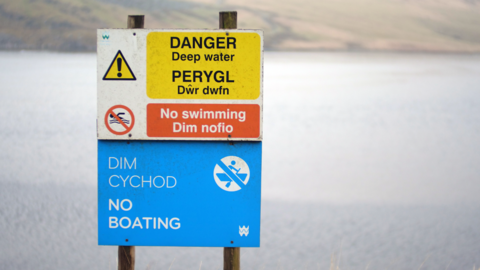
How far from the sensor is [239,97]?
255cm

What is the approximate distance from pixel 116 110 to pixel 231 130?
2.32 feet

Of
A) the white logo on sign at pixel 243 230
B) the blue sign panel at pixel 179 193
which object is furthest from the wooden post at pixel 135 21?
the white logo on sign at pixel 243 230

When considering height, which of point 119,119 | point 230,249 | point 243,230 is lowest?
point 230,249

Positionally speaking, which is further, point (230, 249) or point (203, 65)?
point (230, 249)

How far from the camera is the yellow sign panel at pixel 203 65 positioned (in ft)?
8.32

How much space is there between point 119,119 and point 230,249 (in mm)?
1075

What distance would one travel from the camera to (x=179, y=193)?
263cm

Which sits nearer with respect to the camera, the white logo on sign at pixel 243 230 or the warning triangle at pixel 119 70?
the warning triangle at pixel 119 70

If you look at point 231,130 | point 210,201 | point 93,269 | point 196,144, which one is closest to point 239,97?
point 231,130

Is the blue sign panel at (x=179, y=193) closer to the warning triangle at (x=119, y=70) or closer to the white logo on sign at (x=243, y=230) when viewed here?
the white logo on sign at (x=243, y=230)

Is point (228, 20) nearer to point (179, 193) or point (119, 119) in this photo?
point (119, 119)

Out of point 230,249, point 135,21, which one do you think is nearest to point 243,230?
point 230,249

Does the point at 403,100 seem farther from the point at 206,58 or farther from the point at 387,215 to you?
the point at 206,58

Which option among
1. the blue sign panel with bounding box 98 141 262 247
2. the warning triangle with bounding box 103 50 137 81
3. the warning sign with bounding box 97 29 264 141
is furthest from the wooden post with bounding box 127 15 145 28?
the blue sign panel with bounding box 98 141 262 247
